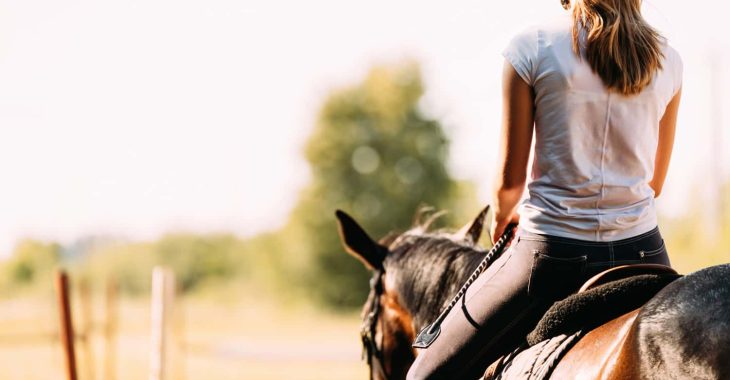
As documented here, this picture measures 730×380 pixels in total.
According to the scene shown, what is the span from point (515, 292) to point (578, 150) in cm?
45

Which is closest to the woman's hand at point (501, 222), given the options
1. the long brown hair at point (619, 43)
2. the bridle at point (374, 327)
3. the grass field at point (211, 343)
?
the long brown hair at point (619, 43)

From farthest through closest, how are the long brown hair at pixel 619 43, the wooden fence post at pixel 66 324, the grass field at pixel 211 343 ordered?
the grass field at pixel 211 343
the wooden fence post at pixel 66 324
the long brown hair at pixel 619 43

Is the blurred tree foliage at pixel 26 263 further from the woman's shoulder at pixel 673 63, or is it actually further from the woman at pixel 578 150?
the woman's shoulder at pixel 673 63

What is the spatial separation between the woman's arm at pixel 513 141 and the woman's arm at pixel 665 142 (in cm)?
49

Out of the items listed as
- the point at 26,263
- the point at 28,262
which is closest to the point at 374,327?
the point at 26,263

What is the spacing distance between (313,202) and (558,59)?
4001 cm

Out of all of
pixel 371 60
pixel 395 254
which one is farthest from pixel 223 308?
pixel 395 254

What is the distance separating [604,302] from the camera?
7.13ft

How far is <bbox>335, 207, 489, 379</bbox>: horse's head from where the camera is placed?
3.22 m

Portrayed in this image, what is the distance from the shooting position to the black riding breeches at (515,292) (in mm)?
2322

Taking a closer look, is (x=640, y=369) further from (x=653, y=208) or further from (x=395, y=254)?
(x=395, y=254)

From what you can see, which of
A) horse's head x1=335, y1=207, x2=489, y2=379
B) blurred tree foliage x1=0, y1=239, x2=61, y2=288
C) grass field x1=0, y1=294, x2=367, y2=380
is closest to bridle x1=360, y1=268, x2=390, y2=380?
horse's head x1=335, y1=207, x2=489, y2=379

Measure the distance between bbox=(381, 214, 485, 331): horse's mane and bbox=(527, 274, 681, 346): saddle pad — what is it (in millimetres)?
865

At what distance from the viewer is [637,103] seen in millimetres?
2326
